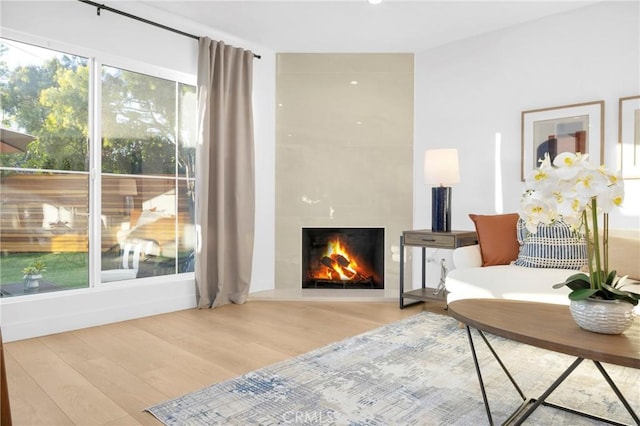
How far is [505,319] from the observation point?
1731 millimetres

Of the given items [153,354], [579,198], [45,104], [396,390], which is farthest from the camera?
[45,104]

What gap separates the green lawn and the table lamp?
295 cm

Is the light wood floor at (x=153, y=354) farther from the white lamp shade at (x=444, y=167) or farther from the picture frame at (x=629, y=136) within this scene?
the picture frame at (x=629, y=136)

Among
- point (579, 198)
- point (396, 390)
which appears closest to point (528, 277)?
point (396, 390)

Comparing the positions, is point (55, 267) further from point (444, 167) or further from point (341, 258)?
point (444, 167)

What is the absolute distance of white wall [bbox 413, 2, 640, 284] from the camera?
11.2ft

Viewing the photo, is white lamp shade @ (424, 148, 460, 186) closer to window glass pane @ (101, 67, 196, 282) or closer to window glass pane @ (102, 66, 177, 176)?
window glass pane @ (101, 67, 196, 282)

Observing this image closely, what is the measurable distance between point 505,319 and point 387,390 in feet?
2.47

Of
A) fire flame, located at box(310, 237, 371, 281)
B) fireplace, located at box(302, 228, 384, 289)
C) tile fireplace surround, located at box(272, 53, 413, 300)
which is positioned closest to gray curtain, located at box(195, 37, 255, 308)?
tile fireplace surround, located at box(272, 53, 413, 300)

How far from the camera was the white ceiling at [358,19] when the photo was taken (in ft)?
11.7

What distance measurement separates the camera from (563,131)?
370 centimetres

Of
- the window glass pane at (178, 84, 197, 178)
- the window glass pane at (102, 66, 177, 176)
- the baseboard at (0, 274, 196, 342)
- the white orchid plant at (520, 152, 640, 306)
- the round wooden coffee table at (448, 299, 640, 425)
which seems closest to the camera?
the round wooden coffee table at (448, 299, 640, 425)

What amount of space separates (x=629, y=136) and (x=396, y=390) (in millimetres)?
2731

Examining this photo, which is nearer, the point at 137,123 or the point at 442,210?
the point at 137,123
